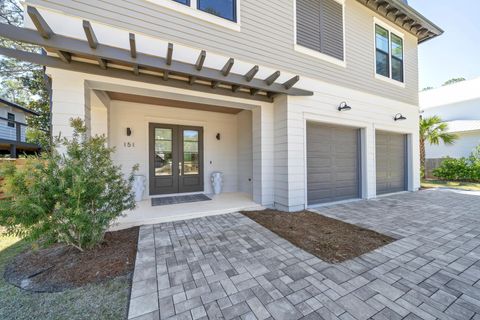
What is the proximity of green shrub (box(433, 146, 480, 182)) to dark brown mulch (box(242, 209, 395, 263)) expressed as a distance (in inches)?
451

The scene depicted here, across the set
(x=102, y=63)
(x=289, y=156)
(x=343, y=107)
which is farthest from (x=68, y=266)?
(x=343, y=107)

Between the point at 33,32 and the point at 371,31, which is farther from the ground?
the point at 371,31

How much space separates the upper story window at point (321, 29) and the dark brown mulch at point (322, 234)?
443 centimetres

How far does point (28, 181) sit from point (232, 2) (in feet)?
16.6

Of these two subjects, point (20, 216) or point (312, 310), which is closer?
point (312, 310)

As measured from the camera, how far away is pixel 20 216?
241cm

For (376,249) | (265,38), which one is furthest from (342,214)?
(265,38)

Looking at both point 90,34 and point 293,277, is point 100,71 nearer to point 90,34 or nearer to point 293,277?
point 90,34

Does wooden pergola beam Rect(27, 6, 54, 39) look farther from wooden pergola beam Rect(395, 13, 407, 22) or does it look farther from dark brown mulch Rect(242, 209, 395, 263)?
wooden pergola beam Rect(395, 13, 407, 22)

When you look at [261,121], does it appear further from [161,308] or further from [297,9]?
[161,308]

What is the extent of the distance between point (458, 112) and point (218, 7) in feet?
69.4

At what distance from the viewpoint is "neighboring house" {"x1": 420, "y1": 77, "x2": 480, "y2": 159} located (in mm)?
12680

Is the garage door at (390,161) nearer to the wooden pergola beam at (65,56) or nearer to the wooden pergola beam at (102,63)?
the wooden pergola beam at (102,63)

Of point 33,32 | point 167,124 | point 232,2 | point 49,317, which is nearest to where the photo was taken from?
point 49,317
